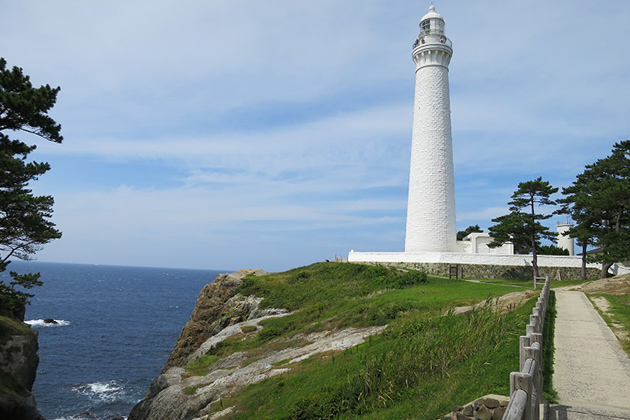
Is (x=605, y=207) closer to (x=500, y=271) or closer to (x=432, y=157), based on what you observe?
(x=500, y=271)

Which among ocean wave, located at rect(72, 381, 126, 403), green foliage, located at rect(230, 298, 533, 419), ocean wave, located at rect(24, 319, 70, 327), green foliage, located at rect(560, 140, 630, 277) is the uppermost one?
green foliage, located at rect(560, 140, 630, 277)

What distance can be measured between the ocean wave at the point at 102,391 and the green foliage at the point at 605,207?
39.7 metres

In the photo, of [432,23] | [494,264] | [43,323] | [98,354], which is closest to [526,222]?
[494,264]

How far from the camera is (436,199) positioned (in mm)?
43562

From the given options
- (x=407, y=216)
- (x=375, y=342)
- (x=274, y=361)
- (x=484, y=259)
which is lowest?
(x=274, y=361)

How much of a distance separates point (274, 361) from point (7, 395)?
40.8 feet

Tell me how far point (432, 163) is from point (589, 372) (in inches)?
1384

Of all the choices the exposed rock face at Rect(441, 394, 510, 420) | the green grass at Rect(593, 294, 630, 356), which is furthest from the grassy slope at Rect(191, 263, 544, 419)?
the green grass at Rect(593, 294, 630, 356)

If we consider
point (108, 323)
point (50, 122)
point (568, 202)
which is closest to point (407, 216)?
point (568, 202)

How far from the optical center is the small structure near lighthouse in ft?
138

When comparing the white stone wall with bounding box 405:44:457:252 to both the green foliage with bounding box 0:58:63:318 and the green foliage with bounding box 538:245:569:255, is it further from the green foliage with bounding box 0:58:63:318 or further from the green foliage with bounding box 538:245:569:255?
the green foliage with bounding box 0:58:63:318

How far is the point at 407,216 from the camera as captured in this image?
4572 cm

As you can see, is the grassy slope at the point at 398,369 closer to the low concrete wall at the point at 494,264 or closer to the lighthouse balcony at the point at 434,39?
the low concrete wall at the point at 494,264

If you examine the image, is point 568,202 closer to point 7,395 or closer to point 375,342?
point 375,342
